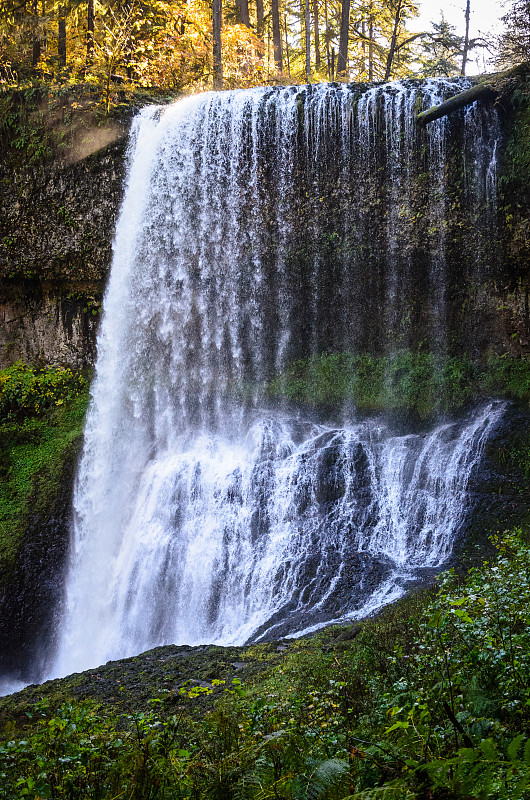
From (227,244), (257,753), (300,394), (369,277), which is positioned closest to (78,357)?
(227,244)

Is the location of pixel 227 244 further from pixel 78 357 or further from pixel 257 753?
pixel 257 753

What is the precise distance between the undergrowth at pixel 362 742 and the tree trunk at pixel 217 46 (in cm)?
1688

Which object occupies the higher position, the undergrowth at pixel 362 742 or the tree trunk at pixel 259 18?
the tree trunk at pixel 259 18

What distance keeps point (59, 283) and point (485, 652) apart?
15.0 metres

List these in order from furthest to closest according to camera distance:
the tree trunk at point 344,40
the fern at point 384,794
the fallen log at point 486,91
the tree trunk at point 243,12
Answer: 1. the tree trunk at point 243,12
2. the tree trunk at point 344,40
3. the fallen log at point 486,91
4. the fern at point 384,794

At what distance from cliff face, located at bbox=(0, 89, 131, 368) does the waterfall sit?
32.1 inches

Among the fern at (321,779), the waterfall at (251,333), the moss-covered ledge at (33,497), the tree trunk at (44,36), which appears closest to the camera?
the fern at (321,779)

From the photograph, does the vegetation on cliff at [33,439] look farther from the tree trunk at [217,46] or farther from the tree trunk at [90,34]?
the tree trunk at [217,46]

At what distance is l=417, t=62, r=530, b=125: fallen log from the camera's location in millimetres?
12203

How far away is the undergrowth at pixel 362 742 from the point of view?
1.96 meters

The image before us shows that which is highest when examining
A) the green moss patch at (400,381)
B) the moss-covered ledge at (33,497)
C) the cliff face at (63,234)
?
the cliff face at (63,234)

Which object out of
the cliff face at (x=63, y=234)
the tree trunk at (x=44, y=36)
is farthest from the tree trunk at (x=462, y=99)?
the tree trunk at (x=44, y=36)

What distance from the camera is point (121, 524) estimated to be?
12.2 m

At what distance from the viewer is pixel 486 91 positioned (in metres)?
12.4
